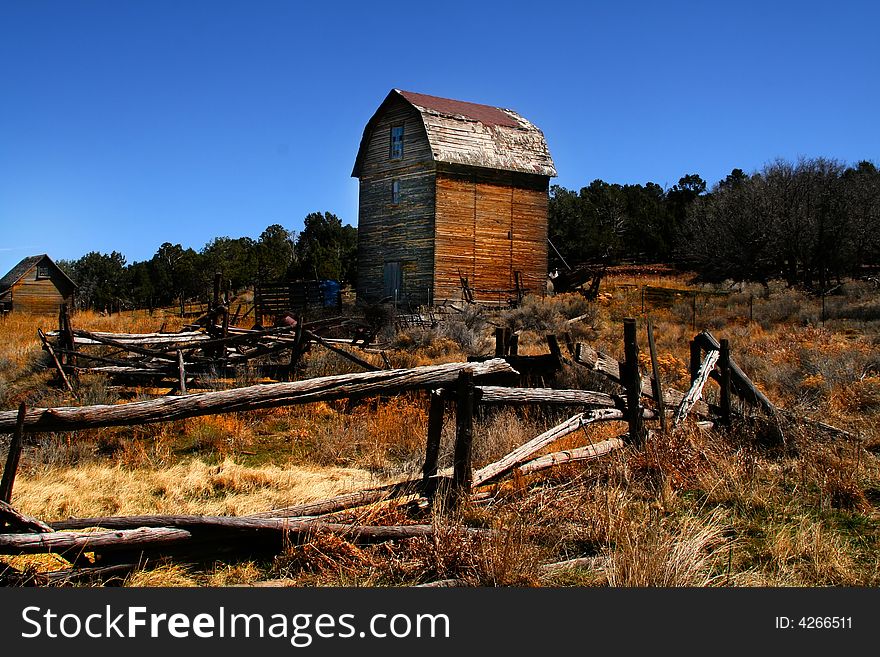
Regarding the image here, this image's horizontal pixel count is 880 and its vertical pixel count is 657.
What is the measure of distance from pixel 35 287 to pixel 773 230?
141 feet

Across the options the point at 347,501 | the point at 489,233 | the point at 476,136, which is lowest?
the point at 347,501

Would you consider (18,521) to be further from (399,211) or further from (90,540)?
(399,211)

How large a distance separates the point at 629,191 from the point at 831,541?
189 ft

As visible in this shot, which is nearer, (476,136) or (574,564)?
(574,564)

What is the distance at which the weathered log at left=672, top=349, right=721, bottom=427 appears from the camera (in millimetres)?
8459

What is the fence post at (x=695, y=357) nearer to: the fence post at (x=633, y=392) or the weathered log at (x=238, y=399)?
the fence post at (x=633, y=392)

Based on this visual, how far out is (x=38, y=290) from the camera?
43844 millimetres

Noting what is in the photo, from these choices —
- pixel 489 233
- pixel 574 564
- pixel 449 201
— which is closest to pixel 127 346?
pixel 574 564

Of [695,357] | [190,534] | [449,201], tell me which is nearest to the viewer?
[190,534]

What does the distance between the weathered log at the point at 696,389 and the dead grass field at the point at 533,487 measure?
303 mm

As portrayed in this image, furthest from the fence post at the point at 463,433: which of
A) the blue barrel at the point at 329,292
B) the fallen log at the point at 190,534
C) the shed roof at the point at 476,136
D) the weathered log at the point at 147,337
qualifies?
the blue barrel at the point at 329,292

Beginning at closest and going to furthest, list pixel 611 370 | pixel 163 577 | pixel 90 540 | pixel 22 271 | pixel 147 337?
pixel 90 540 < pixel 163 577 < pixel 611 370 < pixel 147 337 < pixel 22 271

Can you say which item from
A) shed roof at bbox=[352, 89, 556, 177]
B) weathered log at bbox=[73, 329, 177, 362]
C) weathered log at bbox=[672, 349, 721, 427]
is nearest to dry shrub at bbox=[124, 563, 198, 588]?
weathered log at bbox=[672, 349, 721, 427]

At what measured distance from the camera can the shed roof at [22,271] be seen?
43.1 meters
